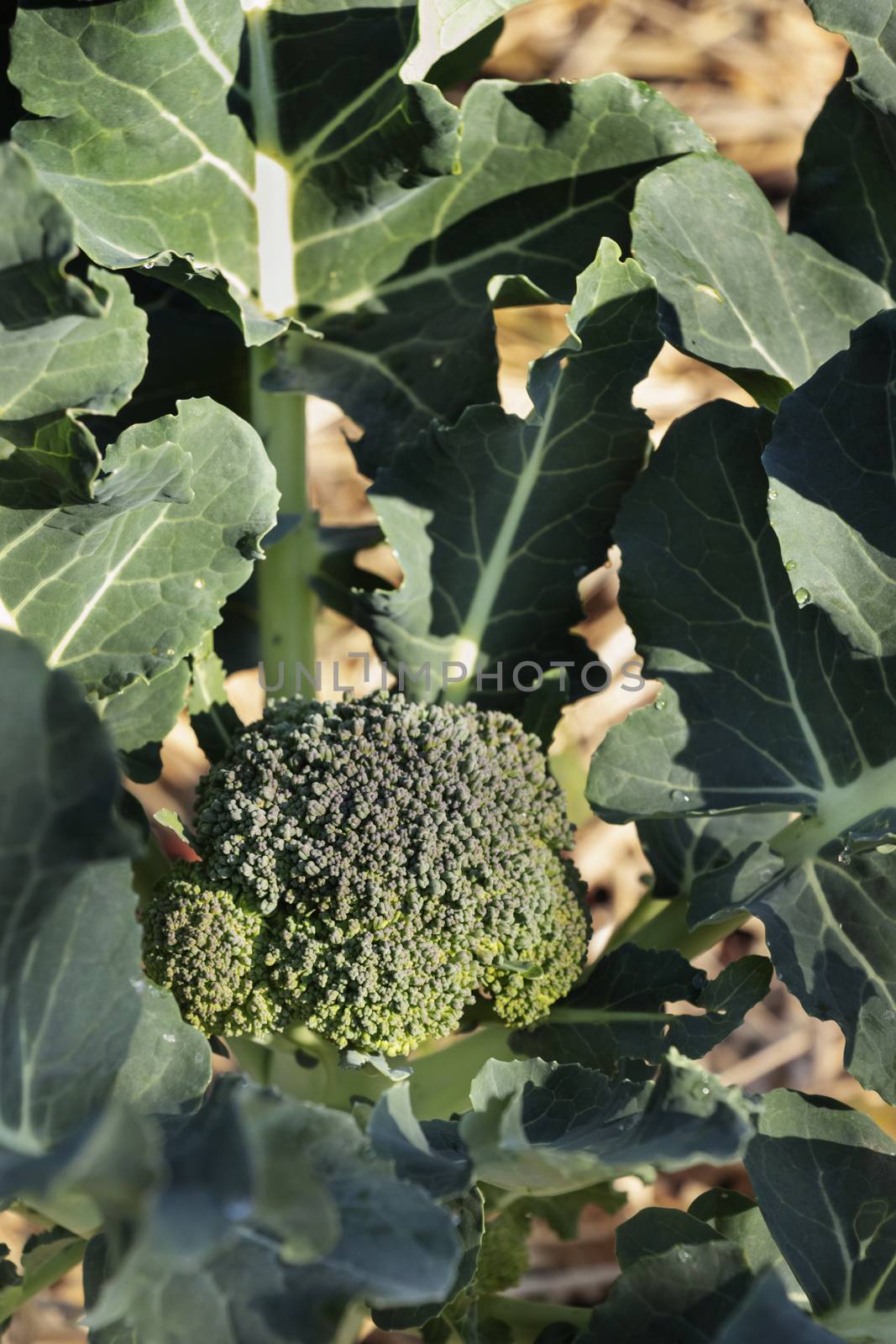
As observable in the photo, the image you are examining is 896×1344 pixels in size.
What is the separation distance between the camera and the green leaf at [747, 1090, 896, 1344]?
112 cm

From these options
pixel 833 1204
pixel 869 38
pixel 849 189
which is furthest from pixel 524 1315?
pixel 869 38

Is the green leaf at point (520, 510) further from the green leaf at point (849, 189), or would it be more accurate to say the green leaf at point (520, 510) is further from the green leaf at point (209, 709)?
the green leaf at point (849, 189)

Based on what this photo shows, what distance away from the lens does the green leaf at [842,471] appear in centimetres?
117

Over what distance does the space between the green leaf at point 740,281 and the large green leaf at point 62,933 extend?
0.79 m

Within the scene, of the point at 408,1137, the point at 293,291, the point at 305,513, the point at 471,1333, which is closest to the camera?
the point at 408,1137

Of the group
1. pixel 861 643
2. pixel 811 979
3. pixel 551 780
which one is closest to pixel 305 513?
pixel 551 780

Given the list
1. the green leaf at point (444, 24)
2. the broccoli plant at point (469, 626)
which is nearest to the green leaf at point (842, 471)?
the broccoli plant at point (469, 626)

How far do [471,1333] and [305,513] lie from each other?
0.98 meters

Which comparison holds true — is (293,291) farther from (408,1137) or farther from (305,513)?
(408,1137)

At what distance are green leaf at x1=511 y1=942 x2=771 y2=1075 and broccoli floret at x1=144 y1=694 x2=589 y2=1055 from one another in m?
0.07

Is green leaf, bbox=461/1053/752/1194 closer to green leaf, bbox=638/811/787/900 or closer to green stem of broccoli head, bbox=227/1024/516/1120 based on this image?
green stem of broccoli head, bbox=227/1024/516/1120

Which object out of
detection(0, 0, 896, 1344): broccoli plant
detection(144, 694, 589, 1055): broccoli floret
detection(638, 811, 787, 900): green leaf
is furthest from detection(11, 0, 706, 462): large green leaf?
detection(638, 811, 787, 900): green leaf

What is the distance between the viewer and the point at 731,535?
1276mm

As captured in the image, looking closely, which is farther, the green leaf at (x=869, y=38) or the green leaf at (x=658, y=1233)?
the green leaf at (x=869, y=38)
